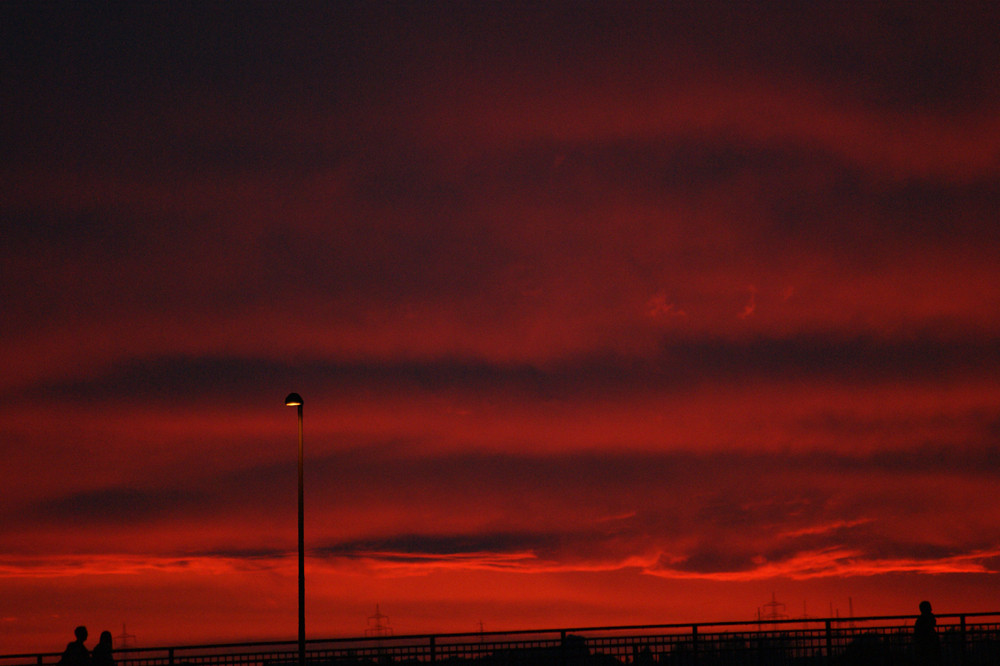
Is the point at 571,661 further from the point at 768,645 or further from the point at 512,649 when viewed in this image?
the point at 768,645

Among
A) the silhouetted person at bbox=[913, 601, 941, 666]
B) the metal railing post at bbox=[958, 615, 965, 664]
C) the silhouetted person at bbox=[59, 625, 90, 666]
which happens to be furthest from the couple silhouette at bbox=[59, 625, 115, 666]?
the metal railing post at bbox=[958, 615, 965, 664]

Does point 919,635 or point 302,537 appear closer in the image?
point 919,635

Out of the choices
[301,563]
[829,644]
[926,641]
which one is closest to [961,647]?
[829,644]

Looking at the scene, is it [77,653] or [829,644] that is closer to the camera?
[77,653]

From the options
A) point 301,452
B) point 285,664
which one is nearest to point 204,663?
point 285,664

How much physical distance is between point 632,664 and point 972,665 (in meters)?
8.54

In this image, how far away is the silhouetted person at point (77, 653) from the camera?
68.7 ft

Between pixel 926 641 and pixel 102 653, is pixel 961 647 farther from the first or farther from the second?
pixel 102 653

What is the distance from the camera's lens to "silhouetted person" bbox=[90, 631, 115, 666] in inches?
836

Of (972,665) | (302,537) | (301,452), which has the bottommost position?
(972,665)

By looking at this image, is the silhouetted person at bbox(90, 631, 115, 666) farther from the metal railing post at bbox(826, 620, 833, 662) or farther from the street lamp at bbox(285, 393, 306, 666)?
the metal railing post at bbox(826, 620, 833, 662)

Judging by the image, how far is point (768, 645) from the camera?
26844mm

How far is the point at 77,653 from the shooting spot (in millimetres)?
20984

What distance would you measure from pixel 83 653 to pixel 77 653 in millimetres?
125
